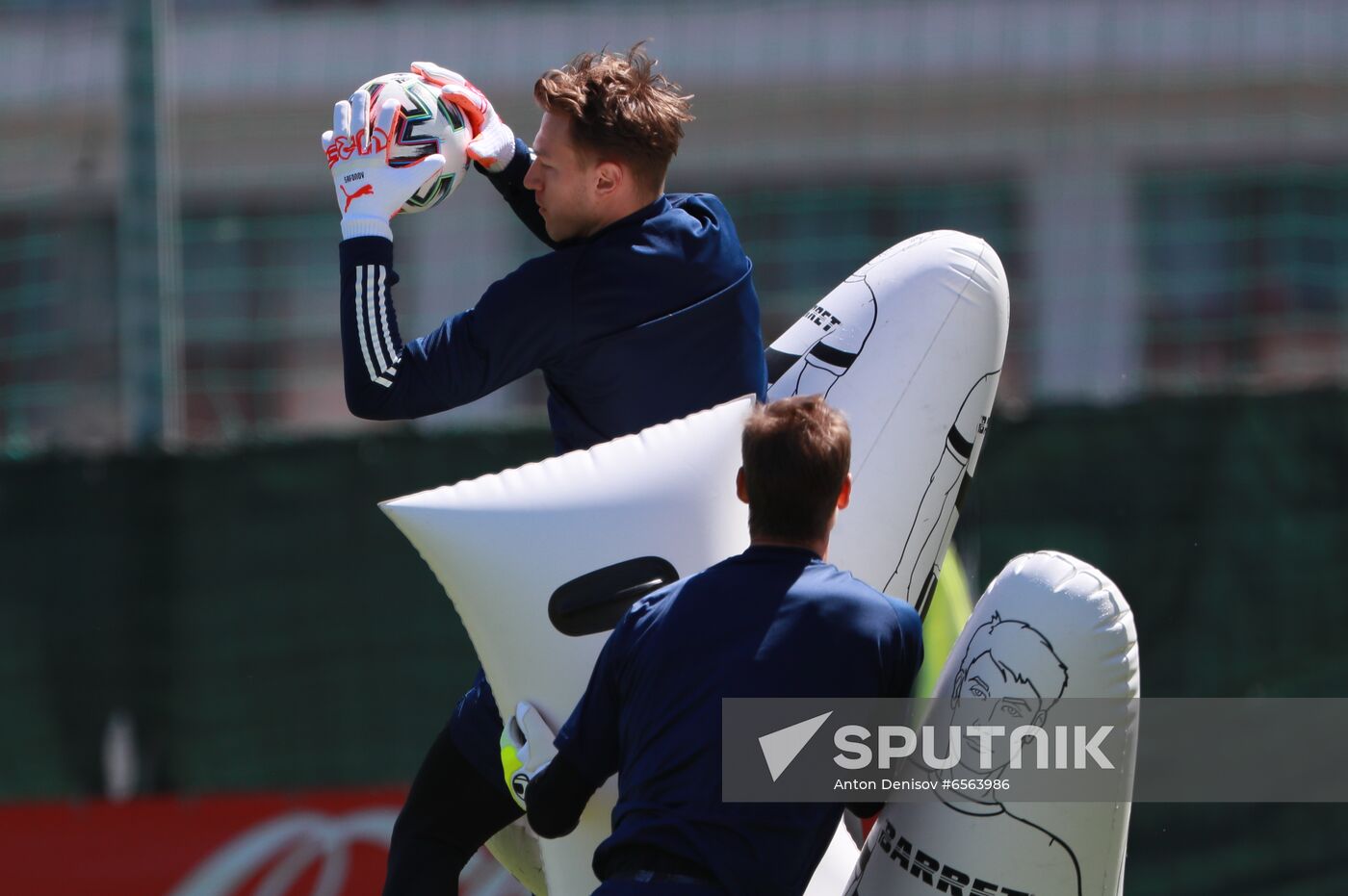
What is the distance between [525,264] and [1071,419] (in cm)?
350

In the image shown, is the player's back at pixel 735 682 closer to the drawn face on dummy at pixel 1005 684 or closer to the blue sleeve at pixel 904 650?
the blue sleeve at pixel 904 650

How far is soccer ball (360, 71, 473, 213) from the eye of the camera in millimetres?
2600

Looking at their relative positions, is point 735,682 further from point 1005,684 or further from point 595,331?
point 595,331

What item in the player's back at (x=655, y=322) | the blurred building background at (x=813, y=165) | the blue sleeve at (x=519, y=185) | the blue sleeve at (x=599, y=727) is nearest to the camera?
the blue sleeve at (x=599, y=727)

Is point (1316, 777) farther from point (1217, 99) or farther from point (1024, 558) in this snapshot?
point (1217, 99)

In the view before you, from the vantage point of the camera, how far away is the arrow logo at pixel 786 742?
221cm

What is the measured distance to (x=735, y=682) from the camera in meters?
2.19

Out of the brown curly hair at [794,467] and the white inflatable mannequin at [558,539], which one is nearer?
the brown curly hair at [794,467]

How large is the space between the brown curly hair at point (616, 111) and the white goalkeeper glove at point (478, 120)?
12 centimetres

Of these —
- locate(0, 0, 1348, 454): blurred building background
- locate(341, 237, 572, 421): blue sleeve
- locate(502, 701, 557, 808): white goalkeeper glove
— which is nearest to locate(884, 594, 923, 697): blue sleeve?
locate(502, 701, 557, 808): white goalkeeper glove

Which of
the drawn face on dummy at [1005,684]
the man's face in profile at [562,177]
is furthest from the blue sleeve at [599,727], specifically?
the man's face in profile at [562,177]

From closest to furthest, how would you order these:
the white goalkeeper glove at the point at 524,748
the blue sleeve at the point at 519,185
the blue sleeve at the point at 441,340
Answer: the white goalkeeper glove at the point at 524,748, the blue sleeve at the point at 441,340, the blue sleeve at the point at 519,185

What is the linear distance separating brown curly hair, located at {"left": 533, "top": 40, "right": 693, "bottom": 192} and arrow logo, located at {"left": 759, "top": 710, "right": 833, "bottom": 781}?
96 cm

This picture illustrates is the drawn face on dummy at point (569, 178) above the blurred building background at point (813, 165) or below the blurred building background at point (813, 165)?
above
